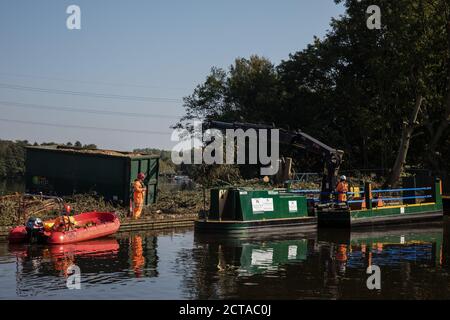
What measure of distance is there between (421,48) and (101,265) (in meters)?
33.2

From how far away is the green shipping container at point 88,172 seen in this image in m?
28.9

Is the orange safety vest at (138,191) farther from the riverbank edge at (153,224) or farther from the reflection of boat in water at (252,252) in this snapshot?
the reflection of boat in water at (252,252)

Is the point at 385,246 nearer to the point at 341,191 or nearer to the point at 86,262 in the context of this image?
the point at 341,191

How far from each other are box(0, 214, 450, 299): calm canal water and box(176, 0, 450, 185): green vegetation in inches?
866

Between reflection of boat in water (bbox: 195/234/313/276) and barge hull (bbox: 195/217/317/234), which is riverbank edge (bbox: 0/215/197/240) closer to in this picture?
barge hull (bbox: 195/217/317/234)

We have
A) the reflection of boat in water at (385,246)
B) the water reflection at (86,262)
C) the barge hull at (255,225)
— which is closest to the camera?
the water reflection at (86,262)

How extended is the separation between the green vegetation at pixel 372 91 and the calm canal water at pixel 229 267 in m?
22.0

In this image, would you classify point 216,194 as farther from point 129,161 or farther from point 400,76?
point 400,76

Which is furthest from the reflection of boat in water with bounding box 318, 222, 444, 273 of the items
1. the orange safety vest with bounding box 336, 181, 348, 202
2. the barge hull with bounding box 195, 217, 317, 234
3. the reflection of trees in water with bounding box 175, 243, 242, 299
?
the reflection of trees in water with bounding box 175, 243, 242, 299

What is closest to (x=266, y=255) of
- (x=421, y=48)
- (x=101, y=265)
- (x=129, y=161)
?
(x=101, y=265)

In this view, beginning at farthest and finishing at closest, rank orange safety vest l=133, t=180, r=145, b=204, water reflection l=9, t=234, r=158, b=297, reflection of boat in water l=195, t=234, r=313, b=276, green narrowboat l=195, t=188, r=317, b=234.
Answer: orange safety vest l=133, t=180, r=145, b=204
green narrowboat l=195, t=188, r=317, b=234
reflection of boat in water l=195, t=234, r=313, b=276
water reflection l=9, t=234, r=158, b=297

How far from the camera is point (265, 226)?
2589 centimetres

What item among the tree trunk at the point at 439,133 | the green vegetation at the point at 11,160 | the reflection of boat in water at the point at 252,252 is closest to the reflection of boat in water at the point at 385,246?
the reflection of boat in water at the point at 252,252

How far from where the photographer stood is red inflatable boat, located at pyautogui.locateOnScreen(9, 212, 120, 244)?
2209 cm
